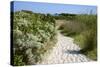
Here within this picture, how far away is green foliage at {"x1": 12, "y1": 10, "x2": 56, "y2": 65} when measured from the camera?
2258mm

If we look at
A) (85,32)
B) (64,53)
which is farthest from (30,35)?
(85,32)

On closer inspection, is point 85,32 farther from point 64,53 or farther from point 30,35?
point 30,35

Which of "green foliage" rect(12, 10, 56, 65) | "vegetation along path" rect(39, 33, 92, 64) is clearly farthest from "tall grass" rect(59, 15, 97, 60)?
"green foliage" rect(12, 10, 56, 65)

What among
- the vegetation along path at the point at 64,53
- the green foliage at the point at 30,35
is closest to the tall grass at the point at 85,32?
the vegetation along path at the point at 64,53

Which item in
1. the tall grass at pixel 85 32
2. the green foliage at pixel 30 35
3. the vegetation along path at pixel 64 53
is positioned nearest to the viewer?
the green foliage at pixel 30 35

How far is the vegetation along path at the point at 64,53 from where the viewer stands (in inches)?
94.8

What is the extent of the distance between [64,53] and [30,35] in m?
0.47

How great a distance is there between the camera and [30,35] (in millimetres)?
2316

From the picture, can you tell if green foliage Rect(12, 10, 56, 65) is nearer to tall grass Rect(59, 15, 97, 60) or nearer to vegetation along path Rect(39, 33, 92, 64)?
vegetation along path Rect(39, 33, 92, 64)

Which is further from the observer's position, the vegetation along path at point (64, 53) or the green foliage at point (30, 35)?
the vegetation along path at point (64, 53)

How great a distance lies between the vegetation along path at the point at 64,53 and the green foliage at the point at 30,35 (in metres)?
0.10

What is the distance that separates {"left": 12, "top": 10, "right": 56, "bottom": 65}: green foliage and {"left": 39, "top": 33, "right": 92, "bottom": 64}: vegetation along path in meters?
0.10

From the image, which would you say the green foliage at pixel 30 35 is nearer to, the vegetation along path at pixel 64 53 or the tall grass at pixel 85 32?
the vegetation along path at pixel 64 53
